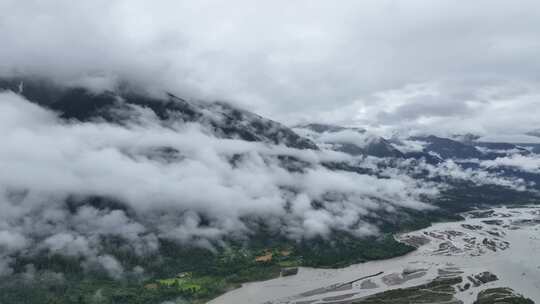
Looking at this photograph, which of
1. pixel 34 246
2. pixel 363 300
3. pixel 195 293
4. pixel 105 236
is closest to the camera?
pixel 363 300

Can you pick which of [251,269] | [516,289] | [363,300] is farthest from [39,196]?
[516,289]

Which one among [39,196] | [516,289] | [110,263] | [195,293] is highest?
[39,196]

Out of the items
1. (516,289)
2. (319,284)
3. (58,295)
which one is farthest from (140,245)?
(516,289)

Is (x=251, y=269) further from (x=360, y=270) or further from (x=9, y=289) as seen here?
(x=9, y=289)

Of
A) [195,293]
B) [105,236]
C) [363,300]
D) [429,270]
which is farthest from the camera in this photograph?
[105,236]

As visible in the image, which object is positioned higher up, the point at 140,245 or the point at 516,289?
the point at 140,245

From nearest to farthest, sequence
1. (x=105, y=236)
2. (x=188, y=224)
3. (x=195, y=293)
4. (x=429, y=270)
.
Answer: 1. (x=195, y=293)
2. (x=429, y=270)
3. (x=105, y=236)
4. (x=188, y=224)

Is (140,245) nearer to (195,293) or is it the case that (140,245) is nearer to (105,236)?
(105,236)

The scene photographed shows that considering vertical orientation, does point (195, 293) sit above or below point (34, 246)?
below

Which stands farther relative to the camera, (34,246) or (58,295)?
(34,246)
